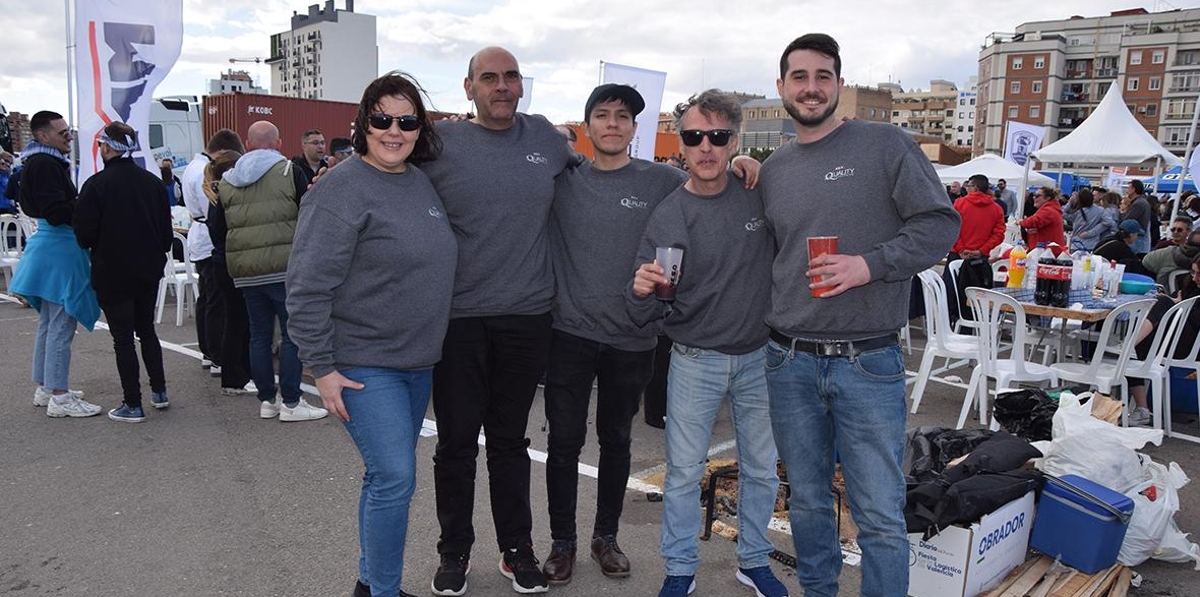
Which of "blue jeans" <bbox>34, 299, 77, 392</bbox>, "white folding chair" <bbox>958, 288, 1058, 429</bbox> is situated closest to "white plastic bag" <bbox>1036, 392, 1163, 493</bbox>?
"white folding chair" <bbox>958, 288, 1058, 429</bbox>

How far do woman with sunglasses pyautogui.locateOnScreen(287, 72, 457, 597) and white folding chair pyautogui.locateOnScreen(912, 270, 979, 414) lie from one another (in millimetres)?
4387

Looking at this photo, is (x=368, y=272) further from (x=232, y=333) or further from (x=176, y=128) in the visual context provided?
(x=176, y=128)

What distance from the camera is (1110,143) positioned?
14.2 meters

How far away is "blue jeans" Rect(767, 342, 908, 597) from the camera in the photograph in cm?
251

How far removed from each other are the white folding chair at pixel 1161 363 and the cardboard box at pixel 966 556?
2885mm

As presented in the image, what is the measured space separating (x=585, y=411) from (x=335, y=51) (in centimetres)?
12413

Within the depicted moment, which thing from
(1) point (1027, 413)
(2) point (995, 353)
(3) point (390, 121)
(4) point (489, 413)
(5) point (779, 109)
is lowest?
(1) point (1027, 413)

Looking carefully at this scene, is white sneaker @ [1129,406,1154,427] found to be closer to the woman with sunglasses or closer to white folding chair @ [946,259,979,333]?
white folding chair @ [946,259,979,333]

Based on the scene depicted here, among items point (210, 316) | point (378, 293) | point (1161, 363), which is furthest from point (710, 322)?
point (210, 316)

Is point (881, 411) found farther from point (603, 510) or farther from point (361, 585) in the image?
point (361, 585)

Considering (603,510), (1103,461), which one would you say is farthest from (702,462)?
(1103,461)

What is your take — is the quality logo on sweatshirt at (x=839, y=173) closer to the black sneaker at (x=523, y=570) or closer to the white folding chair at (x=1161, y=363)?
the black sneaker at (x=523, y=570)

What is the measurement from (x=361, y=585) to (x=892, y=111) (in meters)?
168

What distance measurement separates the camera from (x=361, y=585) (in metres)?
2.92
